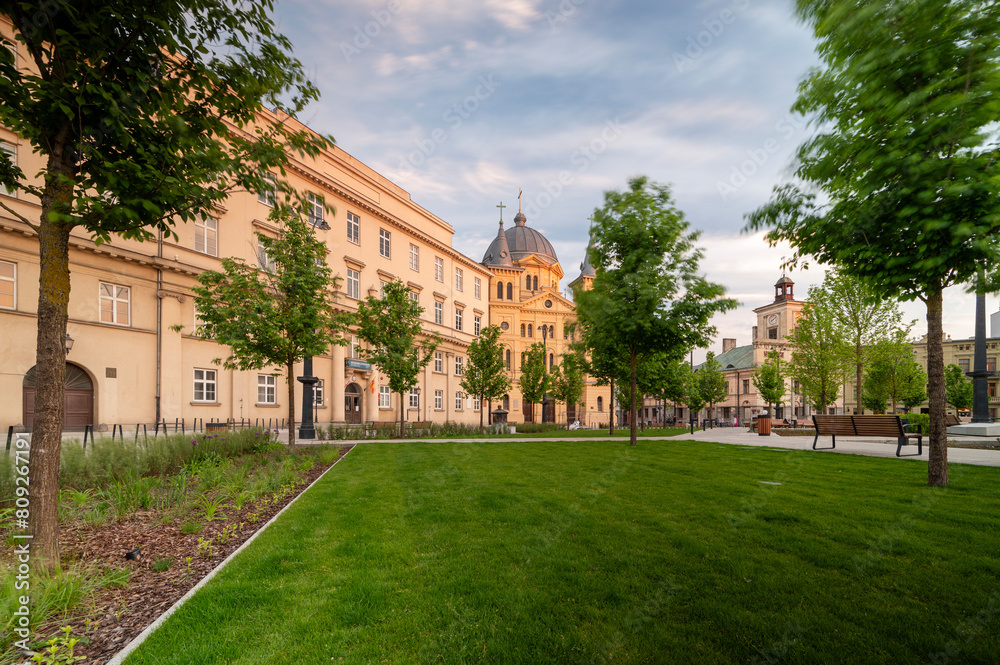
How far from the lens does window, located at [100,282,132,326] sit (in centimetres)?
2192

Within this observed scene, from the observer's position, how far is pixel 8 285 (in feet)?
62.3

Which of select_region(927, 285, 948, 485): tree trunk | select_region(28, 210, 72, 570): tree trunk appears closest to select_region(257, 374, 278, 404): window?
select_region(28, 210, 72, 570): tree trunk

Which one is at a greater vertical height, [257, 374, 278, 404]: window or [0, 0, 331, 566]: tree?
[0, 0, 331, 566]: tree

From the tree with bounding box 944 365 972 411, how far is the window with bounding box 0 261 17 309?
312 feet

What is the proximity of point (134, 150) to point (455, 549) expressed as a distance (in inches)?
204

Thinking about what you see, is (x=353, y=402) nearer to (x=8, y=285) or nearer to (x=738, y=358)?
(x=8, y=285)

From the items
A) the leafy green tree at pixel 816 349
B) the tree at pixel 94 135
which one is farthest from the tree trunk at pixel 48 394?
the leafy green tree at pixel 816 349

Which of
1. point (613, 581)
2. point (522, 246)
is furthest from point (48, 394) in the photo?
point (522, 246)

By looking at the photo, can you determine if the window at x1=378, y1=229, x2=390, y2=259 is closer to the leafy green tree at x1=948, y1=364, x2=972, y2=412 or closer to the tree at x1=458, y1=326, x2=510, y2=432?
the tree at x1=458, y1=326, x2=510, y2=432

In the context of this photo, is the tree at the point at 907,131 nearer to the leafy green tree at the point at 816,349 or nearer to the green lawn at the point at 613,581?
the green lawn at the point at 613,581

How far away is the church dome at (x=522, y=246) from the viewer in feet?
222

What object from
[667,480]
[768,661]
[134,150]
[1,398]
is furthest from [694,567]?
[1,398]

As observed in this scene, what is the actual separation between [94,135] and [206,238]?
25.3 metres

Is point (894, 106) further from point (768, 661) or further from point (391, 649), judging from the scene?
point (391, 649)
